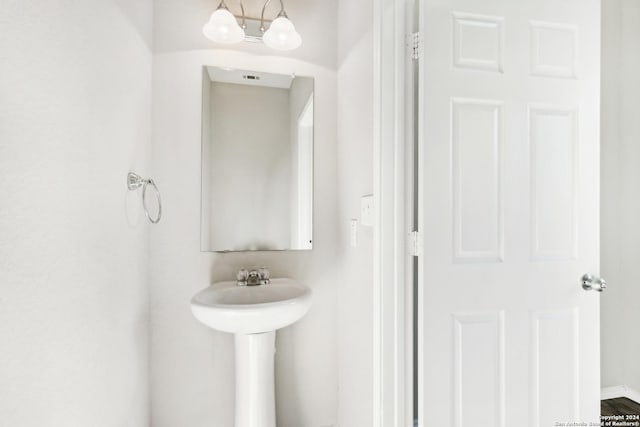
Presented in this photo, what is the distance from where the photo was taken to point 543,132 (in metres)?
1.28

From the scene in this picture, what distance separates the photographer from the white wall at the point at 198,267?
5.41 feet

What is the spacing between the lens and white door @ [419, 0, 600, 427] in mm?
1194

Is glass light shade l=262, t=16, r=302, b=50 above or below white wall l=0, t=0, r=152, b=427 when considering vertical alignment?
above

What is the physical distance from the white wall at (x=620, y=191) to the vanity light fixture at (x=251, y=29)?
5.66 feet

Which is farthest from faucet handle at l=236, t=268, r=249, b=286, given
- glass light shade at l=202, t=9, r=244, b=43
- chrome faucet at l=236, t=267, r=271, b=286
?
glass light shade at l=202, t=9, r=244, b=43

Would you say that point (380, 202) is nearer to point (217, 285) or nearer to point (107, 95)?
point (217, 285)

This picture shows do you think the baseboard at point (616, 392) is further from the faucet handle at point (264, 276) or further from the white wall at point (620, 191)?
the faucet handle at point (264, 276)

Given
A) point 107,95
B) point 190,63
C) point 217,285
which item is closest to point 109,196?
point 107,95

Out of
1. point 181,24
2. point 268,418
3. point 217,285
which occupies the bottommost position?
point 268,418

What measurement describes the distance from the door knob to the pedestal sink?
111 cm

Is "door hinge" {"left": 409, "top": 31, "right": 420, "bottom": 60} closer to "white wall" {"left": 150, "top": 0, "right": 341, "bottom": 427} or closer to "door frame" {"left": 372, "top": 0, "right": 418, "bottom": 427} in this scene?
"door frame" {"left": 372, "top": 0, "right": 418, "bottom": 427}

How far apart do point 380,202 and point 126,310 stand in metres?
1.10

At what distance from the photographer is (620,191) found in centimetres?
178

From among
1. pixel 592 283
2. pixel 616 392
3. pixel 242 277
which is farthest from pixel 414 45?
pixel 616 392
